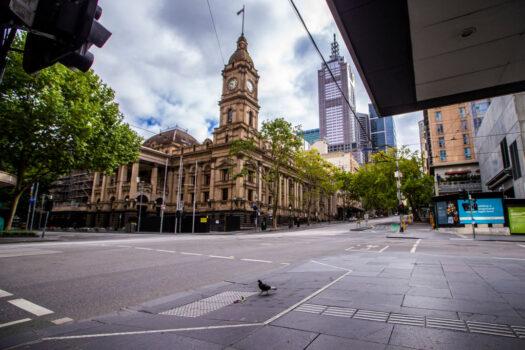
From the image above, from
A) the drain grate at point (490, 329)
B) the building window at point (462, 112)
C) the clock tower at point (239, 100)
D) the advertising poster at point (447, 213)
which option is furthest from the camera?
the building window at point (462, 112)

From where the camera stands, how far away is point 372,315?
3.71 m

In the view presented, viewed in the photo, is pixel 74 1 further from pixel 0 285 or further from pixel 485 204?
pixel 485 204

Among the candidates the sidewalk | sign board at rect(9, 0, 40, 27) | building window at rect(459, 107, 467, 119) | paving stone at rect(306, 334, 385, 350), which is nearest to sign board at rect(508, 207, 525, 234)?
the sidewalk

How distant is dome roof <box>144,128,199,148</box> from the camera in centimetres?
5947

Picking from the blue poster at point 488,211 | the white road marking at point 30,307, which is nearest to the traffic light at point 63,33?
the white road marking at point 30,307

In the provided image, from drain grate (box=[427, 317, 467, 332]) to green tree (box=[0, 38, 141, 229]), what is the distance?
19.4 metres

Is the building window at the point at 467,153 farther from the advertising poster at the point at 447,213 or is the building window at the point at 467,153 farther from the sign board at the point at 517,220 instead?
the sign board at the point at 517,220

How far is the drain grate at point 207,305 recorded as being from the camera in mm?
4154

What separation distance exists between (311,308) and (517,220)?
82.7 feet

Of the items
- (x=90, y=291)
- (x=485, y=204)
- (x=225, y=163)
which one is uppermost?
(x=225, y=163)

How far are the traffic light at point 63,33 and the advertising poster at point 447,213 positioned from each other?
1223 inches

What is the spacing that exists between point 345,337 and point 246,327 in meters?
1.14

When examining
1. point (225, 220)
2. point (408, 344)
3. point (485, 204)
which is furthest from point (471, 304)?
point (225, 220)

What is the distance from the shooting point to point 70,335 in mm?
3326
